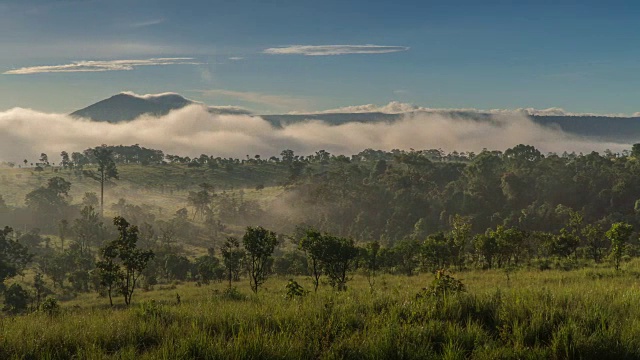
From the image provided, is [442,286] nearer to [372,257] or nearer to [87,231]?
[372,257]

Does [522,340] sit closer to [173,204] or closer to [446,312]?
[446,312]

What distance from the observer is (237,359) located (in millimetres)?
5848

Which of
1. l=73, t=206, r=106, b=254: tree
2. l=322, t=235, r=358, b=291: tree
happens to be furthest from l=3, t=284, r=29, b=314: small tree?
l=73, t=206, r=106, b=254: tree

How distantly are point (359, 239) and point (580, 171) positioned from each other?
227ft

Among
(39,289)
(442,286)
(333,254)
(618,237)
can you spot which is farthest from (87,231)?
(442,286)

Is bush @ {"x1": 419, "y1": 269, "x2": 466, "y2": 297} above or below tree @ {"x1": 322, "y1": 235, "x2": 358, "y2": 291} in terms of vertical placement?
above

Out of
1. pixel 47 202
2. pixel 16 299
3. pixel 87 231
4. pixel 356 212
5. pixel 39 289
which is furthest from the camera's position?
pixel 356 212

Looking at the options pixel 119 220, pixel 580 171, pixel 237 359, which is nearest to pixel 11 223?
pixel 119 220

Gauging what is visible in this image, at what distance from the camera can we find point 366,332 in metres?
6.87

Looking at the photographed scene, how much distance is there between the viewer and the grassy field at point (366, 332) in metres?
6.14

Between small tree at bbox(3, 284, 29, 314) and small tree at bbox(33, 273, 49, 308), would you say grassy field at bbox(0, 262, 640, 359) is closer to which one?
small tree at bbox(3, 284, 29, 314)

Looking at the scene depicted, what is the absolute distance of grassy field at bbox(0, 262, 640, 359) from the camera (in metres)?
6.14

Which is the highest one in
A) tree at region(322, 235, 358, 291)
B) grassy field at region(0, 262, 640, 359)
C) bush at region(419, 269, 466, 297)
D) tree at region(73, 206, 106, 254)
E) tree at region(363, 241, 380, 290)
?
grassy field at region(0, 262, 640, 359)

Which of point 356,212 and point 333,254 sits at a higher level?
point 333,254
